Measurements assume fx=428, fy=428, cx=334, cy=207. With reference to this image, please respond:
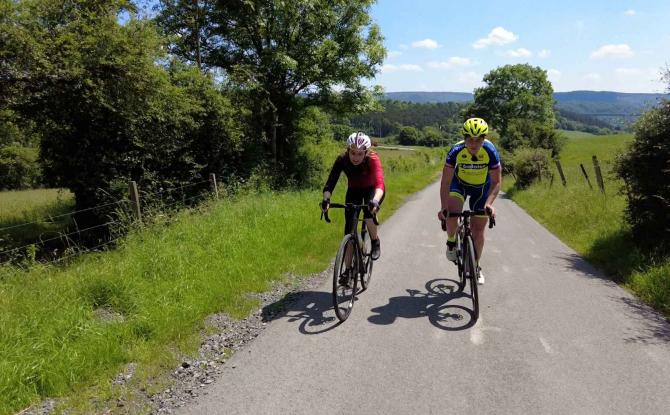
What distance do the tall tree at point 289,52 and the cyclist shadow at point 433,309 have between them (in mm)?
12842

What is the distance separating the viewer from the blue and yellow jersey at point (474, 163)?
215 inches

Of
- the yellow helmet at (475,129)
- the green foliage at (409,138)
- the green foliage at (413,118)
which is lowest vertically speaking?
the green foliage at (409,138)

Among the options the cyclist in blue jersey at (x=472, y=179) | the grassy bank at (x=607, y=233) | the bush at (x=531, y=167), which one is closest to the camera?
the cyclist in blue jersey at (x=472, y=179)

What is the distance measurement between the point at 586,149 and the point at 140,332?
211 feet

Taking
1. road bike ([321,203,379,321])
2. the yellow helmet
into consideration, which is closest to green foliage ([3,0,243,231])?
road bike ([321,203,379,321])

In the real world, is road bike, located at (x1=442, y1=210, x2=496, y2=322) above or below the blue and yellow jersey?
below

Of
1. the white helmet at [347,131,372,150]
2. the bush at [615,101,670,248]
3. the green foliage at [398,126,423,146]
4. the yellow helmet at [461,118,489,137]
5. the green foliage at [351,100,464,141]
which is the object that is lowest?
the green foliage at [398,126,423,146]

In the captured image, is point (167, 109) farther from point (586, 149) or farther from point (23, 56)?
point (586, 149)

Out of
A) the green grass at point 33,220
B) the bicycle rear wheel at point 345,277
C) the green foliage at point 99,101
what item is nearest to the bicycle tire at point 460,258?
the bicycle rear wheel at point 345,277

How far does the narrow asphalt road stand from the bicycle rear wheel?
5.7 inches

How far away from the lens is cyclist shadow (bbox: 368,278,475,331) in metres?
4.77

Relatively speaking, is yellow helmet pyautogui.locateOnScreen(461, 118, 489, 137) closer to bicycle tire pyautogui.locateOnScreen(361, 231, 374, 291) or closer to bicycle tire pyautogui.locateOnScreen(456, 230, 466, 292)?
bicycle tire pyautogui.locateOnScreen(456, 230, 466, 292)

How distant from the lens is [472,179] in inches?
219

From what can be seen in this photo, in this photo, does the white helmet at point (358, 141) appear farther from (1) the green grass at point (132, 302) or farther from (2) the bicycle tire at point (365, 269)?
(1) the green grass at point (132, 302)
